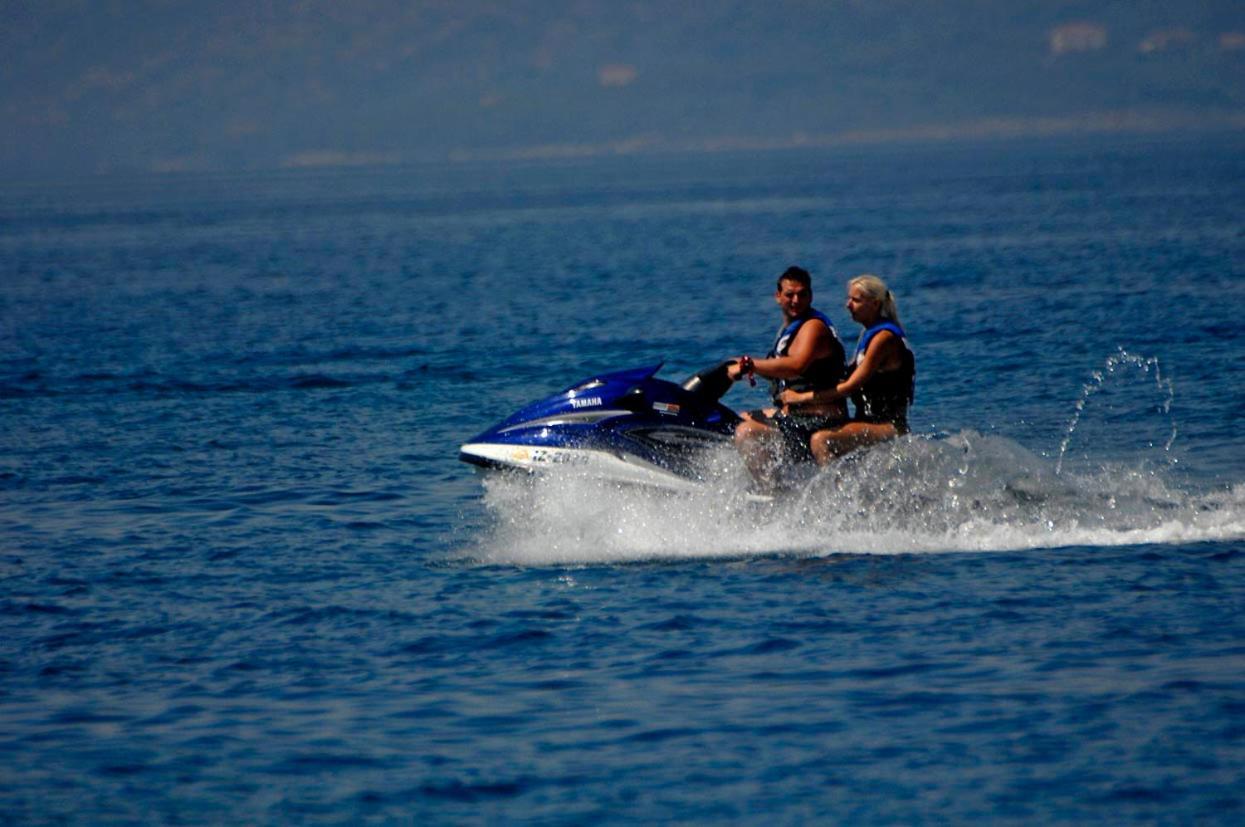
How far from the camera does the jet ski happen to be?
11023 mm

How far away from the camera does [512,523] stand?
11.6 meters

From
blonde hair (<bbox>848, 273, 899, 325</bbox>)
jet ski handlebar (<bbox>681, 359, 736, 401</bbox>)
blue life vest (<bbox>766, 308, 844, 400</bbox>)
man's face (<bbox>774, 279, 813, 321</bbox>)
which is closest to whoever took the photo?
blonde hair (<bbox>848, 273, 899, 325</bbox>)

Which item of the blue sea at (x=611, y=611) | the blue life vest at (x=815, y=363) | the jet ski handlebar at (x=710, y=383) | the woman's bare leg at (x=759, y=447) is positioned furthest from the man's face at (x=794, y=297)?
the blue sea at (x=611, y=611)

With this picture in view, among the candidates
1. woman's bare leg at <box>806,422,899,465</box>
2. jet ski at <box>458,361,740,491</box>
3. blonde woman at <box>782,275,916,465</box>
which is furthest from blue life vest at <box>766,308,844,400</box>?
jet ski at <box>458,361,740,491</box>

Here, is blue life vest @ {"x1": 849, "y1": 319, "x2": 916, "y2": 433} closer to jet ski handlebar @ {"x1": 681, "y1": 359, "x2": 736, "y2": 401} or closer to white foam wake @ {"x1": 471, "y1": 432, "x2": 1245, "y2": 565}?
white foam wake @ {"x1": 471, "y1": 432, "x2": 1245, "y2": 565}

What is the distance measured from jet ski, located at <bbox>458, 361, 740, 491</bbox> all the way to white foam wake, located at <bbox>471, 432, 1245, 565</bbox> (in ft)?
0.35

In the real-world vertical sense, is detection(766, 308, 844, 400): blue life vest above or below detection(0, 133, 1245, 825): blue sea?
above

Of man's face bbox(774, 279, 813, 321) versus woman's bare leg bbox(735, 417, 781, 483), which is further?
woman's bare leg bbox(735, 417, 781, 483)

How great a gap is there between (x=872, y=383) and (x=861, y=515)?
846mm

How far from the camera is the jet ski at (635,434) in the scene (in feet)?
36.2

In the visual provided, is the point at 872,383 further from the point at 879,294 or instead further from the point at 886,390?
the point at 879,294

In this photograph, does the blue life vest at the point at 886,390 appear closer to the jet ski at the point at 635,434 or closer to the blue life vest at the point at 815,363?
the blue life vest at the point at 815,363

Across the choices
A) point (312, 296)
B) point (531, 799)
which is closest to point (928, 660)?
point (531, 799)

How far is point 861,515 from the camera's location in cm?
1098
